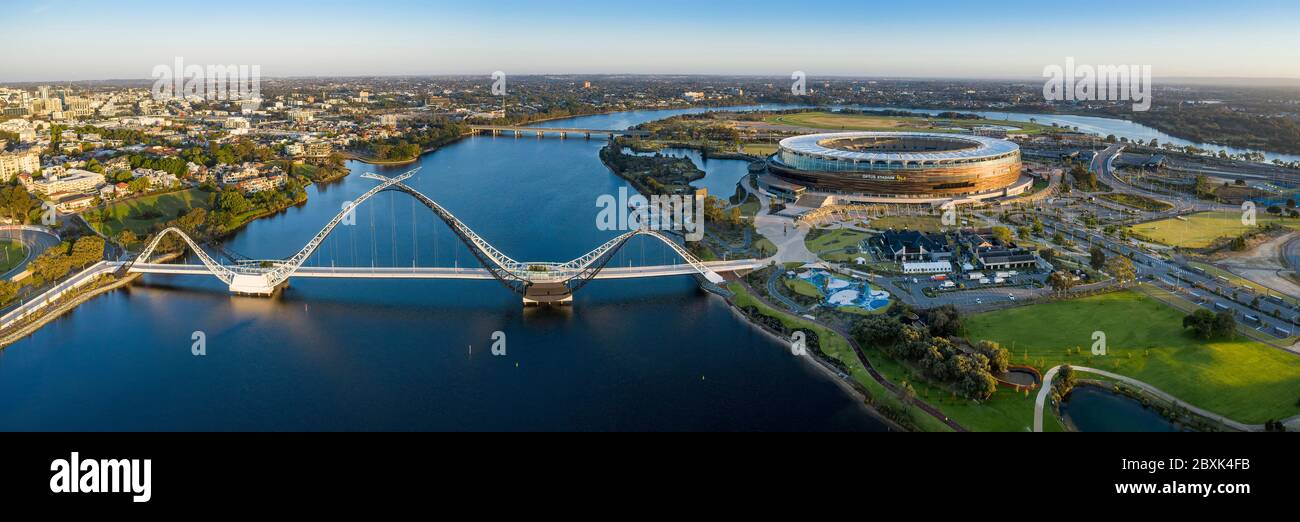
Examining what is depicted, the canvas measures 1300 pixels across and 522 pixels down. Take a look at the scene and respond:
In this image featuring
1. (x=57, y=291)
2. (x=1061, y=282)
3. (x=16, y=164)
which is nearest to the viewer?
(x=1061, y=282)

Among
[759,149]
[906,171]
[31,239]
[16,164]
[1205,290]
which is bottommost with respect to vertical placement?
[1205,290]

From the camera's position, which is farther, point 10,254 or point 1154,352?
point 10,254

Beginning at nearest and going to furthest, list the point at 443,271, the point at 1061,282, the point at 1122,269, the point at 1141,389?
the point at 1141,389 → the point at 1061,282 → the point at 1122,269 → the point at 443,271

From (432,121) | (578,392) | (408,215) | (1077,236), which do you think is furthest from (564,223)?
(432,121)

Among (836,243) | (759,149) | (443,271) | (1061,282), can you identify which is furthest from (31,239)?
(759,149)

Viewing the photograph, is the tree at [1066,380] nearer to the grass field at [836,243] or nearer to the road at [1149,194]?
the grass field at [836,243]

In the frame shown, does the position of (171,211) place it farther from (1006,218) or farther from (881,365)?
(1006,218)

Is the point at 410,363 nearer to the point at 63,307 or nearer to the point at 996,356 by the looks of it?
the point at 63,307
